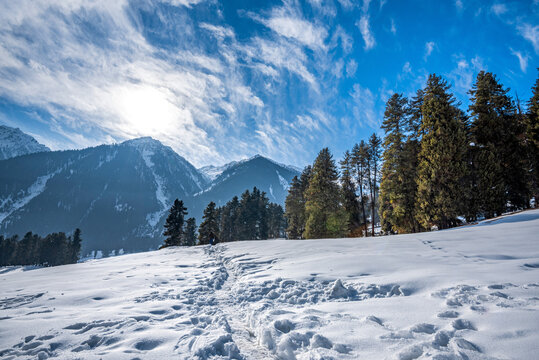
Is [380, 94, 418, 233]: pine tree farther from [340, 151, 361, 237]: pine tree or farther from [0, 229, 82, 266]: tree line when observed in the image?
[0, 229, 82, 266]: tree line

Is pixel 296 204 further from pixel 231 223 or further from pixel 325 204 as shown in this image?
pixel 231 223

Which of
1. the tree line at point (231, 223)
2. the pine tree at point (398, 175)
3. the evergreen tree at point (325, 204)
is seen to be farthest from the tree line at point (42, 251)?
the pine tree at point (398, 175)

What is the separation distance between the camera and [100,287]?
649cm

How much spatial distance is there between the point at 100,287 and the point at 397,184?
2435 cm

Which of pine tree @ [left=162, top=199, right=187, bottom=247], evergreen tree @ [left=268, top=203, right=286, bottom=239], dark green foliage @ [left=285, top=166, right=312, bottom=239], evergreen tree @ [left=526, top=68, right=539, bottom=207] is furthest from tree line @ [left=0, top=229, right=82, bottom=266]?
evergreen tree @ [left=526, top=68, right=539, bottom=207]

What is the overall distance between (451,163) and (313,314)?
63.0ft

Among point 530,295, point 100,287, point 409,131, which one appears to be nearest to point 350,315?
point 530,295

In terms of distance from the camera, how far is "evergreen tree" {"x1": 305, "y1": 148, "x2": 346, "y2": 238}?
25.8 metres

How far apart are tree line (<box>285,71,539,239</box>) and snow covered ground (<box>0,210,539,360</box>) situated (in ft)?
39.6

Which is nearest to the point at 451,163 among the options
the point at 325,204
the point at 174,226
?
the point at 325,204

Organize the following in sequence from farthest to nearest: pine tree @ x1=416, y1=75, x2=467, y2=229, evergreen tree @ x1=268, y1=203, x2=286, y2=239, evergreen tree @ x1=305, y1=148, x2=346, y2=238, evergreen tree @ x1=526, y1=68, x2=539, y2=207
→ evergreen tree @ x1=268, y1=203, x2=286, y2=239 < evergreen tree @ x1=305, y1=148, x2=346, y2=238 < evergreen tree @ x1=526, y1=68, x2=539, y2=207 < pine tree @ x1=416, y1=75, x2=467, y2=229

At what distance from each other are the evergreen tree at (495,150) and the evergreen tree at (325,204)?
41.9ft

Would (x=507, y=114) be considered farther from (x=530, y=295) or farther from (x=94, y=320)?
(x=94, y=320)

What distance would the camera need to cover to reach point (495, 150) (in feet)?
61.8
